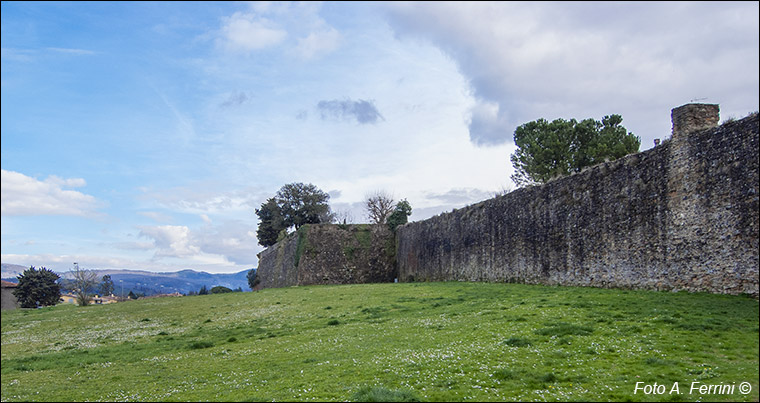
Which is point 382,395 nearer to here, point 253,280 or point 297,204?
point 297,204

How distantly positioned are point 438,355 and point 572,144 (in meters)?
36.2

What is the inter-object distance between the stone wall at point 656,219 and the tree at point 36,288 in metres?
37.3

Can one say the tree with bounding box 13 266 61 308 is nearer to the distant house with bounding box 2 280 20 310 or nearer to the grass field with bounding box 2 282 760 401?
the distant house with bounding box 2 280 20 310

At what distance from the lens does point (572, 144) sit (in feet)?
141

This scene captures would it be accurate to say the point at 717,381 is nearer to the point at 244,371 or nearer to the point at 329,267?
the point at 244,371

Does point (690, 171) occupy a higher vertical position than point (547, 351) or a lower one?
higher

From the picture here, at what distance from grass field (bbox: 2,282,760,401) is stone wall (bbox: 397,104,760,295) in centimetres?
120

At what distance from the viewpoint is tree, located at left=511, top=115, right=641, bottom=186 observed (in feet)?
134

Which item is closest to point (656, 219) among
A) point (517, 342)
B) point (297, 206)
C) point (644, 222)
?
point (644, 222)

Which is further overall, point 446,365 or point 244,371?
point 244,371

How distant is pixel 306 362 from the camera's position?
11727mm

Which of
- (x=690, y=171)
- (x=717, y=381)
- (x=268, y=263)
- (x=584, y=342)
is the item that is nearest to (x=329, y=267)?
(x=268, y=263)

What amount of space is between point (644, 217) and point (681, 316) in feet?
22.4

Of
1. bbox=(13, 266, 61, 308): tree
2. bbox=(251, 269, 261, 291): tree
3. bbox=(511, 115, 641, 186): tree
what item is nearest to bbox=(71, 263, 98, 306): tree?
bbox=(13, 266, 61, 308): tree
